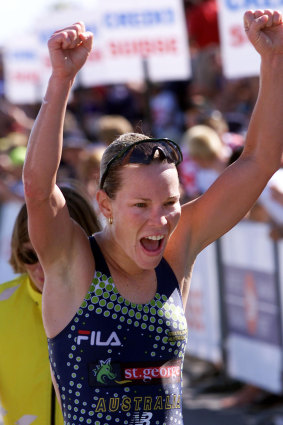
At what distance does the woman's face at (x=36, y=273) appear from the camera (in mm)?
3336

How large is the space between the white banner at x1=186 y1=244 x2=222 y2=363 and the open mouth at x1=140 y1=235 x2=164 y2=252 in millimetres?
4569

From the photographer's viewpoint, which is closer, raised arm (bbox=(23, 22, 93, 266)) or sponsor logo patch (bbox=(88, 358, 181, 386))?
raised arm (bbox=(23, 22, 93, 266))

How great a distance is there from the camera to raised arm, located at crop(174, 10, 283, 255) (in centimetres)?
290

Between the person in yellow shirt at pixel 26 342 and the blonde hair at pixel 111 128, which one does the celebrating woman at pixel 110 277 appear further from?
the blonde hair at pixel 111 128

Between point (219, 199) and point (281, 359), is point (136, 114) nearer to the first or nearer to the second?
point (281, 359)

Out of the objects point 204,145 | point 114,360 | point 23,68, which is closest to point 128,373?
point 114,360

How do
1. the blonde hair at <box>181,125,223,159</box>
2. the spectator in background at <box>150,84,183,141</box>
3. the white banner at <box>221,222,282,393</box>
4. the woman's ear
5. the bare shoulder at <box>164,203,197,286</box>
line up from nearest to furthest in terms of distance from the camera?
1. the woman's ear
2. the bare shoulder at <box>164,203,197,286</box>
3. the white banner at <box>221,222,282,393</box>
4. the blonde hair at <box>181,125,223,159</box>
5. the spectator in background at <box>150,84,183,141</box>

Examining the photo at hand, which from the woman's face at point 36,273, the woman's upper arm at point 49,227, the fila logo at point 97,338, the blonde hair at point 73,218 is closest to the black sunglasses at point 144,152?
the woman's upper arm at point 49,227

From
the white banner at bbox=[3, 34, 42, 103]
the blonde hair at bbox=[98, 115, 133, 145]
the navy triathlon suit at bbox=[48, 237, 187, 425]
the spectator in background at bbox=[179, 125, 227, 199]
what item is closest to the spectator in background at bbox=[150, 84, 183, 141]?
the white banner at bbox=[3, 34, 42, 103]

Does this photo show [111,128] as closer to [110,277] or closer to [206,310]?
[206,310]

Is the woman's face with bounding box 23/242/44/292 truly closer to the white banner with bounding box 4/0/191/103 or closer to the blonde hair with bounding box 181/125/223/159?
the blonde hair with bounding box 181/125/223/159

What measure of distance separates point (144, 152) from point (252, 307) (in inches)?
167

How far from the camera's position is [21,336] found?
3.24 metres

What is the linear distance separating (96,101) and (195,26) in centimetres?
370
